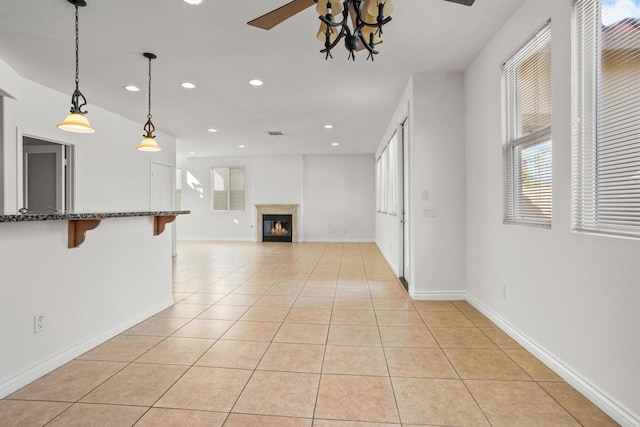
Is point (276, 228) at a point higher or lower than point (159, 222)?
lower

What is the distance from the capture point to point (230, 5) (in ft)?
8.81

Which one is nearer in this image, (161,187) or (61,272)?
(61,272)

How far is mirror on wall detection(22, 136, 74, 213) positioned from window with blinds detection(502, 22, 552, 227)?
5711 millimetres

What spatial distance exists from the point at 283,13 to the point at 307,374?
2248mm

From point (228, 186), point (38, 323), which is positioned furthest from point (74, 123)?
point (228, 186)

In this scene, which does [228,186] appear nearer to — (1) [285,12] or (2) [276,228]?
(2) [276,228]

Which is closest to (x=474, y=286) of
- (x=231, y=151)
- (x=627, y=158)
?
(x=627, y=158)

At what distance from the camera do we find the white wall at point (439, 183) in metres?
4.01

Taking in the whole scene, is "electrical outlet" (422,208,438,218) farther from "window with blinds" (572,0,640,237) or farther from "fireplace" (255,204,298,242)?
"fireplace" (255,204,298,242)

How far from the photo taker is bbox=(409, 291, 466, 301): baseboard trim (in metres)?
4.04

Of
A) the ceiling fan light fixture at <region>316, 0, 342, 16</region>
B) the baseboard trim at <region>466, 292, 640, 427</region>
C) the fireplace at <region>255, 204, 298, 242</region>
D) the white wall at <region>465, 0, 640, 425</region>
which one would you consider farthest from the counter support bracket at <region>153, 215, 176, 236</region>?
the fireplace at <region>255, 204, 298, 242</region>

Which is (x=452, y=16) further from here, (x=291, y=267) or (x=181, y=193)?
(x=181, y=193)

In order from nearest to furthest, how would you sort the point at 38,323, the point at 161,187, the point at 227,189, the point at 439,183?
the point at 38,323
the point at 439,183
the point at 161,187
the point at 227,189

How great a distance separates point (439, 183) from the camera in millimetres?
4023
